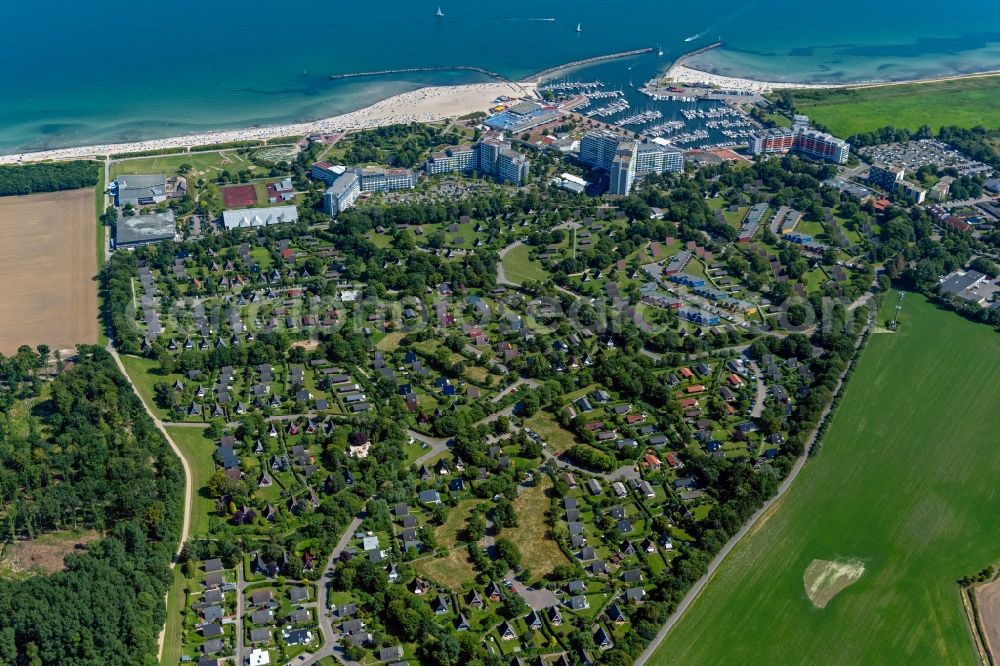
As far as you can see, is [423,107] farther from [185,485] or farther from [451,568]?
[451,568]

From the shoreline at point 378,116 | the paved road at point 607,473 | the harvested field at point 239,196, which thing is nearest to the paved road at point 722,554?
the paved road at point 607,473

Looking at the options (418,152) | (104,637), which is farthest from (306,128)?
(104,637)

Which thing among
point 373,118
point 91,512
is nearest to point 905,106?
point 373,118

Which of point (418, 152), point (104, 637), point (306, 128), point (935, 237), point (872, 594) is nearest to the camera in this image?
point (104, 637)

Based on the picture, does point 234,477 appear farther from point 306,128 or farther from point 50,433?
point 306,128

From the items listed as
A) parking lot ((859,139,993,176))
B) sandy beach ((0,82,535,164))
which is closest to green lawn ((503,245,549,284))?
sandy beach ((0,82,535,164))
